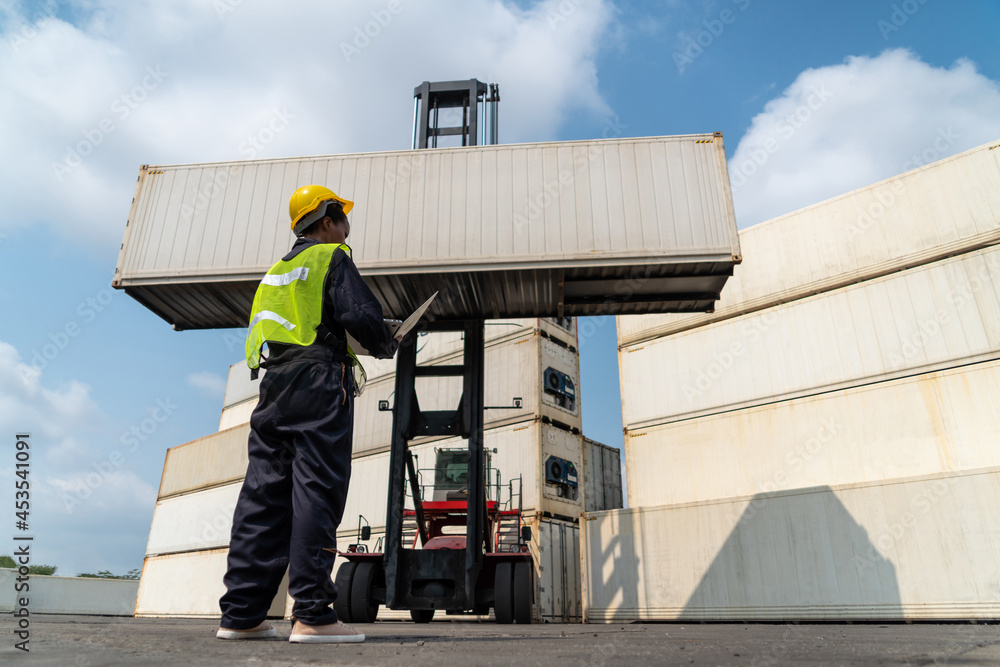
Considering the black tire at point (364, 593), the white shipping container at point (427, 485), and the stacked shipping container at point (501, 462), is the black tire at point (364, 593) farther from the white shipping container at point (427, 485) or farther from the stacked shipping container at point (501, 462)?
the stacked shipping container at point (501, 462)

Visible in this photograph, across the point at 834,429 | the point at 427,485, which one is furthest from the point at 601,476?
the point at 834,429

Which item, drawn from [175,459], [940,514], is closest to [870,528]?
[940,514]

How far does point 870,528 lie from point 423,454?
9.47 meters

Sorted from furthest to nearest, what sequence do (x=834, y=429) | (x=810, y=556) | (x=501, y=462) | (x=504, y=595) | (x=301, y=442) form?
(x=501, y=462)
(x=834, y=429)
(x=810, y=556)
(x=504, y=595)
(x=301, y=442)

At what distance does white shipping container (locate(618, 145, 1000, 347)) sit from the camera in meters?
9.41

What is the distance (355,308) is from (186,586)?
21.0 metres

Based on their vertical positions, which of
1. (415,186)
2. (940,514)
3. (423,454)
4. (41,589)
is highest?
(415,186)

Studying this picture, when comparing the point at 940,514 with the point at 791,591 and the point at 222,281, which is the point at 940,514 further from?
the point at 222,281

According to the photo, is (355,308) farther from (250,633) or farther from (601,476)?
(601,476)

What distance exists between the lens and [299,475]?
2168 mm

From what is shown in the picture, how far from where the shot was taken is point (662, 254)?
21.4ft

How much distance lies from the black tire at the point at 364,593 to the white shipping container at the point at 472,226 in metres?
3.22

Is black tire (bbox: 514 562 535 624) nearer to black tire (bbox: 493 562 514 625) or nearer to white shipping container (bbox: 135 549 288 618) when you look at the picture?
black tire (bbox: 493 562 514 625)

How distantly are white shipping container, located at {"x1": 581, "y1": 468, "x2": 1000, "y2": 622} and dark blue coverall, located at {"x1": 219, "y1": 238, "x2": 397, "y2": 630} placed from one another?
8.39 m
